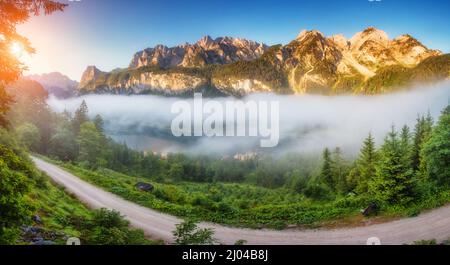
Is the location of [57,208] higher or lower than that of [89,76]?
lower

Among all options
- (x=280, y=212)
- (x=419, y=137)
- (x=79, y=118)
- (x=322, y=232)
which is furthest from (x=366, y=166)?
(x=79, y=118)

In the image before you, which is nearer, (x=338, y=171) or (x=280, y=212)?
(x=280, y=212)

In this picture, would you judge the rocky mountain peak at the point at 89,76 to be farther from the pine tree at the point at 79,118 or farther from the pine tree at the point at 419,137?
the pine tree at the point at 79,118

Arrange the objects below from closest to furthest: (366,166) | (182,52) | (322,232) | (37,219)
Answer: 1. (37,219)
2. (322,232)
3. (366,166)
4. (182,52)

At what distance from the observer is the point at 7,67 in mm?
7566

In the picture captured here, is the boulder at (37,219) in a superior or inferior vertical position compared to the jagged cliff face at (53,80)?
inferior

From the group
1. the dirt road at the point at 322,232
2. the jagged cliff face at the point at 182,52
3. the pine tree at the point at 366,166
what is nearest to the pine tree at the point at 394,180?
the dirt road at the point at 322,232

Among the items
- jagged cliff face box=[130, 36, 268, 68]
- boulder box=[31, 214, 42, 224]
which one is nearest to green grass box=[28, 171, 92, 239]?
boulder box=[31, 214, 42, 224]

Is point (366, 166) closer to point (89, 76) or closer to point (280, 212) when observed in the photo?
point (280, 212)

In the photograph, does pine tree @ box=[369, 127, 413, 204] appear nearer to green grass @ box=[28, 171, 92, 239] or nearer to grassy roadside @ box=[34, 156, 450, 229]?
grassy roadside @ box=[34, 156, 450, 229]

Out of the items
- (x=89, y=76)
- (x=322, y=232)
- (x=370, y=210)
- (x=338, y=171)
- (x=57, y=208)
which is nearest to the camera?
(x=89, y=76)

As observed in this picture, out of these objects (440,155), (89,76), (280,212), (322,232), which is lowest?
(322,232)
